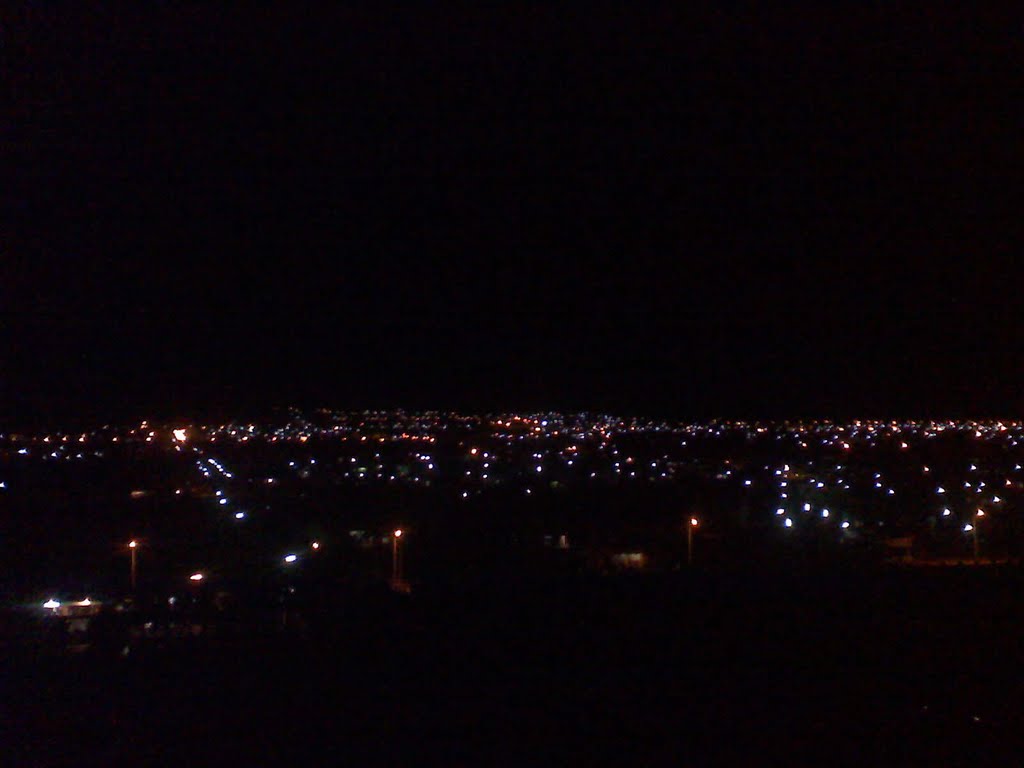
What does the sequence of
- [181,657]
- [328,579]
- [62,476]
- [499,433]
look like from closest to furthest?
[181,657] < [328,579] < [62,476] < [499,433]

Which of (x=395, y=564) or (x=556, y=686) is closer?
(x=556, y=686)

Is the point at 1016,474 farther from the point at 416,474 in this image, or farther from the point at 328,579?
the point at 328,579

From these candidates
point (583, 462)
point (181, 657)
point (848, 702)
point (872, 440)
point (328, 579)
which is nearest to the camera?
point (848, 702)

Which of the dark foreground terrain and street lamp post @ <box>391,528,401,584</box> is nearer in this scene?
the dark foreground terrain

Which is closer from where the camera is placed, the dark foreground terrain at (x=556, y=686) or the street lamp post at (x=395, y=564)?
the dark foreground terrain at (x=556, y=686)

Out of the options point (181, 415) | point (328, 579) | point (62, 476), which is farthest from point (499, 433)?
point (328, 579)

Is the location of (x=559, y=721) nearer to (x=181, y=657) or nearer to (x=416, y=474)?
(x=181, y=657)

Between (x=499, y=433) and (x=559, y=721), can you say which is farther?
(x=499, y=433)
